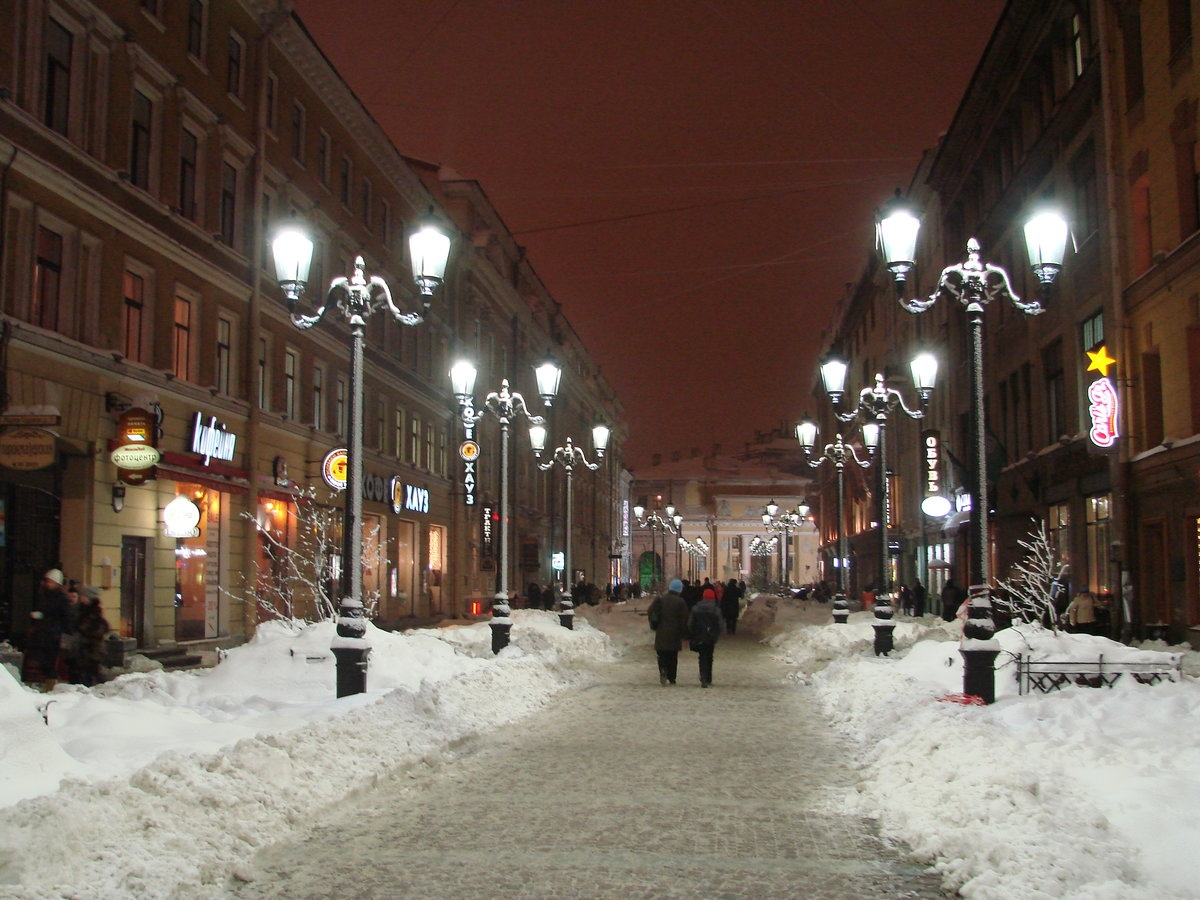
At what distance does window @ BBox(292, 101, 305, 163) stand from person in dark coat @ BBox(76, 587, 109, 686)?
18.6 metres

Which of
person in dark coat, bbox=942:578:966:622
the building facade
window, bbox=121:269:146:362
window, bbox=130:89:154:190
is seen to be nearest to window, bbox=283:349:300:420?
the building facade

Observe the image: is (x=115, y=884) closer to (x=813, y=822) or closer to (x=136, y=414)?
(x=813, y=822)

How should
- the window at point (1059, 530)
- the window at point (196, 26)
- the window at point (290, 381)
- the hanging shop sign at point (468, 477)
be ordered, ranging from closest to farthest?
1. the window at point (196, 26)
2. the window at point (1059, 530)
3. the window at point (290, 381)
4. the hanging shop sign at point (468, 477)

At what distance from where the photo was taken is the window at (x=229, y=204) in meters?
28.2

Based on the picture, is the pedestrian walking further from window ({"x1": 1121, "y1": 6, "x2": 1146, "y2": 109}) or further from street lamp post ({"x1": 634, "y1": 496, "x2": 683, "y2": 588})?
street lamp post ({"x1": 634, "y1": 496, "x2": 683, "y2": 588})

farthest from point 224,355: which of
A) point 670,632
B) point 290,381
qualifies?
point 670,632

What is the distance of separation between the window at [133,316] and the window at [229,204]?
4.00 m

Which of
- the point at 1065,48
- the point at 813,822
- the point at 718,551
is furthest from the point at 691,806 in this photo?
the point at 718,551

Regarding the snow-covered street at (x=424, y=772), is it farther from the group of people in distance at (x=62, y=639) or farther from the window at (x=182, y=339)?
the window at (x=182, y=339)

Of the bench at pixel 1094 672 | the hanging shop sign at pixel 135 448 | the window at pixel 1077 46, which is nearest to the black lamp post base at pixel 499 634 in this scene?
the hanging shop sign at pixel 135 448

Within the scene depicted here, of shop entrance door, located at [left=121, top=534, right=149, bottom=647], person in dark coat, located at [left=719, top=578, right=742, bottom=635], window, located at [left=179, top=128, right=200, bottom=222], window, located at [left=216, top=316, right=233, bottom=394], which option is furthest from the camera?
person in dark coat, located at [left=719, top=578, right=742, bottom=635]

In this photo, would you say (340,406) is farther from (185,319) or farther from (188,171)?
(188,171)

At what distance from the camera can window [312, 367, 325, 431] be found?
34594mm

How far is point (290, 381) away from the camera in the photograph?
32812 mm
